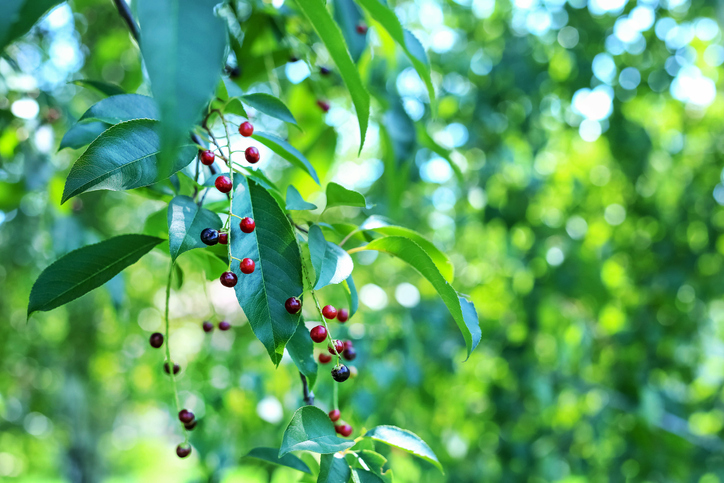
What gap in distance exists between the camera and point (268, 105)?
507 mm

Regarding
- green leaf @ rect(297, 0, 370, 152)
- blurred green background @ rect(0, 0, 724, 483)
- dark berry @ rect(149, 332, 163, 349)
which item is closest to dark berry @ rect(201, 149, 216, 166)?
green leaf @ rect(297, 0, 370, 152)

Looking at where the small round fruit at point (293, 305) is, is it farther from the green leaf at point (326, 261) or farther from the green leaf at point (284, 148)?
the green leaf at point (284, 148)

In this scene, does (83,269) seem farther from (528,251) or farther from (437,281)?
(528,251)

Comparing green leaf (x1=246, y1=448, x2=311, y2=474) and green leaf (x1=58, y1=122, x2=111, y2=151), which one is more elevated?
green leaf (x1=58, y1=122, x2=111, y2=151)

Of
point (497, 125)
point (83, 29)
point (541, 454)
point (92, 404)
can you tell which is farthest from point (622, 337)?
point (92, 404)

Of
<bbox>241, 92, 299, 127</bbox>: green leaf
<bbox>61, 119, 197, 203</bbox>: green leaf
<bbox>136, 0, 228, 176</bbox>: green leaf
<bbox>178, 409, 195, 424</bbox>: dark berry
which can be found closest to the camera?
<bbox>136, 0, 228, 176</bbox>: green leaf

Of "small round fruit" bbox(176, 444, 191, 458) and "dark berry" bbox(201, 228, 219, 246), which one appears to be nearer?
"dark berry" bbox(201, 228, 219, 246)

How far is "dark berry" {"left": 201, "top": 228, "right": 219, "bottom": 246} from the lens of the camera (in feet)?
1.35

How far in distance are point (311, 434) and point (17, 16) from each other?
0.36m

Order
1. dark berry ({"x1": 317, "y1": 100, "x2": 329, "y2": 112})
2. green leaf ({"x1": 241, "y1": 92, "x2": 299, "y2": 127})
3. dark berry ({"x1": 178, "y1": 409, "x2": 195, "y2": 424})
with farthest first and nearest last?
dark berry ({"x1": 317, "y1": 100, "x2": 329, "y2": 112}) → dark berry ({"x1": 178, "y1": 409, "x2": 195, "y2": 424}) → green leaf ({"x1": 241, "y1": 92, "x2": 299, "y2": 127})

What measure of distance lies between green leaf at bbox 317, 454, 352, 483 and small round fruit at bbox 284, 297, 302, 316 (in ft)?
0.44

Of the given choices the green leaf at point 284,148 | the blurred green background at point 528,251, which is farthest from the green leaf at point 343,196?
the blurred green background at point 528,251

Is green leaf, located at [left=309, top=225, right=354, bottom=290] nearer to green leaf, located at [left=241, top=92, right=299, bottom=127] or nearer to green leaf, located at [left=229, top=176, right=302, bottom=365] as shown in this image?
green leaf, located at [left=229, top=176, right=302, bottom=365]

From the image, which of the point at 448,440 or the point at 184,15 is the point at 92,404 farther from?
the point at 184,15
